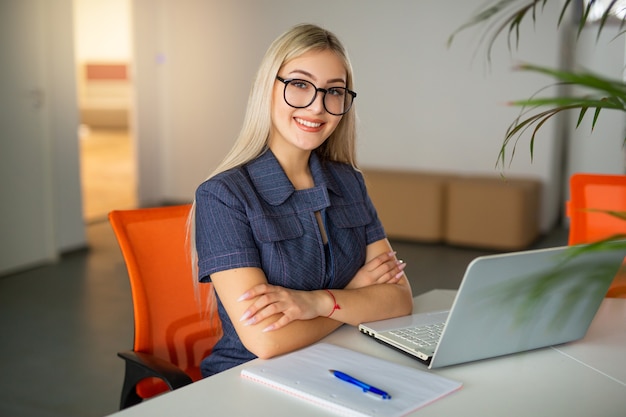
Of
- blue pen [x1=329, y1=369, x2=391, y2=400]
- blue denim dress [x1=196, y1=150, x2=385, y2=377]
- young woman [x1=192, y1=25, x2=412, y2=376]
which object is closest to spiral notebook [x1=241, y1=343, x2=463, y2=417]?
blue pen [x1=329, y1=369, x2=391, y2=400]

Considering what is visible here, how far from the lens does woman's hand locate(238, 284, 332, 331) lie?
1828mm

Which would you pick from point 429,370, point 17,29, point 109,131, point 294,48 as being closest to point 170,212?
point 294,48

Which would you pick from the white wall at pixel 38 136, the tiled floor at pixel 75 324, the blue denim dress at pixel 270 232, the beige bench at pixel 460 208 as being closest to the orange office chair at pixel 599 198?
the blue denim dress at pixel 270 232

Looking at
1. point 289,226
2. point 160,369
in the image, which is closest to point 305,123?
point 289,226

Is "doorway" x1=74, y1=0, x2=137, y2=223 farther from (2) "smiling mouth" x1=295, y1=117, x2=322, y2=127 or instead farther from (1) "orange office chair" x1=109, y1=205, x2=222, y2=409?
(2) "smiling mouth" x1=295, y1=117, x2=322, y2=127

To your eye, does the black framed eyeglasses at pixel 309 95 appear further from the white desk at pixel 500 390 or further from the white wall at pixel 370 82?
the white wall at pixel 370 82

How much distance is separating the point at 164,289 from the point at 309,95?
68cm

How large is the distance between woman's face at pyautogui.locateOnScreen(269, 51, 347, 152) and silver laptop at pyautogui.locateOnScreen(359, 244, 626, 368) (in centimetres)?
51

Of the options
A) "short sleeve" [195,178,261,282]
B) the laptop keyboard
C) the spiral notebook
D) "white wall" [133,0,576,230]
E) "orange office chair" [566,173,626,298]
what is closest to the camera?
the spiral notebook

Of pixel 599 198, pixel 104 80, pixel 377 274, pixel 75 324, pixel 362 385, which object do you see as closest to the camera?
pixel 362 385

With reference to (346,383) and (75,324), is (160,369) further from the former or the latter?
(75,324)

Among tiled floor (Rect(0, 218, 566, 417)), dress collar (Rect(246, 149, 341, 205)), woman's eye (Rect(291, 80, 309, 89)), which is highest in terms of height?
woman's eye (Rect(291, 80, 309, 89))

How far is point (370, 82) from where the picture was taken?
761 cm

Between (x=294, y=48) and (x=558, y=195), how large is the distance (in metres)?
6.10
